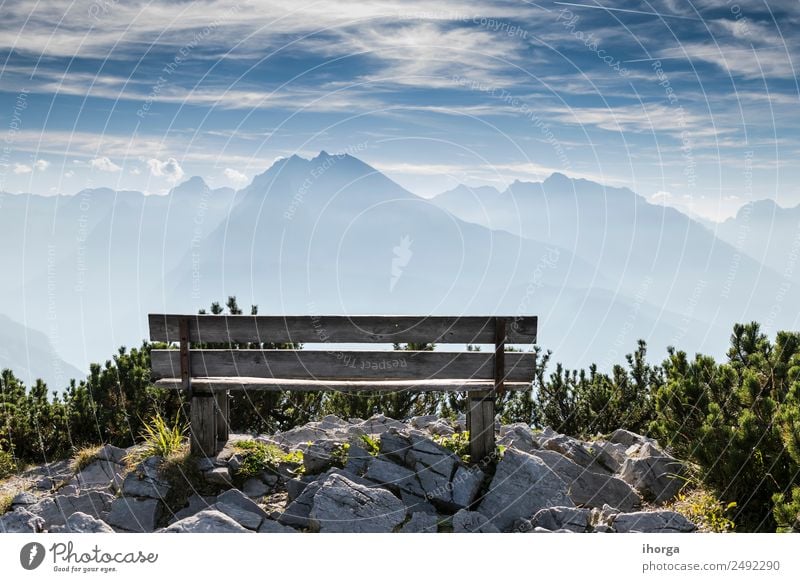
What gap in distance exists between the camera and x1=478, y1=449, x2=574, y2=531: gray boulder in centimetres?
951

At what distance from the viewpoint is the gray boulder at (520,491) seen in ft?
31.2

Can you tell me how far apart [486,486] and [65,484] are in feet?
21.2

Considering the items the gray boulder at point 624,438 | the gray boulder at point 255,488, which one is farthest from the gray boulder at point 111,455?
the gray boulder at point 624,438

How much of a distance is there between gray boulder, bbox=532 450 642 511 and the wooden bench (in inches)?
40.1

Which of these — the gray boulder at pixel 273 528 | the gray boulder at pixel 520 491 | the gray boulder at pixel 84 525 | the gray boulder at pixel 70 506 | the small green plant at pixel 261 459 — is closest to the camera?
the gray boulder at pixel 84 525

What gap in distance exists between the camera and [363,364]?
1059 cm

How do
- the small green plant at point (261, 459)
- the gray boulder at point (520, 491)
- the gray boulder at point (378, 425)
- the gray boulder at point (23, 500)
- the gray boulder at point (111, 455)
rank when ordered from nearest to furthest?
the gray boulder at point (520, 491) → the small green plant at point (261, 459) → the gray boulder at point (23, 500) → the gray boulder at point (111, 455) → the gray boulder at point (378, 425)

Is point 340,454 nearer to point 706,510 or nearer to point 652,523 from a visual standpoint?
point 652,523

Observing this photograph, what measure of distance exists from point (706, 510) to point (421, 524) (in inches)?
144

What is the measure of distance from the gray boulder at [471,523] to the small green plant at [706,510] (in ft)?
8.16


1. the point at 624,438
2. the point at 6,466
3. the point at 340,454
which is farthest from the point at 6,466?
the point at 624,438

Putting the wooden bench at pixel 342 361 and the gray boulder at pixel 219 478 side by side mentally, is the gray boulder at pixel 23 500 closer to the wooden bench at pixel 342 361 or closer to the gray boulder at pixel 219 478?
the wooden bench at pixel 342 361

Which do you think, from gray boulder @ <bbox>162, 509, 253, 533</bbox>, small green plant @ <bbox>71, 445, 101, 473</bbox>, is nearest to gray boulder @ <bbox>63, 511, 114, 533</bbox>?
gray boulder @ <bbox>162, 509, 253, 533</bbox>

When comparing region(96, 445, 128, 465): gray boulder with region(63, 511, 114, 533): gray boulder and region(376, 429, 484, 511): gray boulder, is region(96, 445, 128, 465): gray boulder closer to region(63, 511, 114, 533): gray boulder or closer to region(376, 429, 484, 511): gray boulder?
region(63, 511, 114, 533): gray boulder
